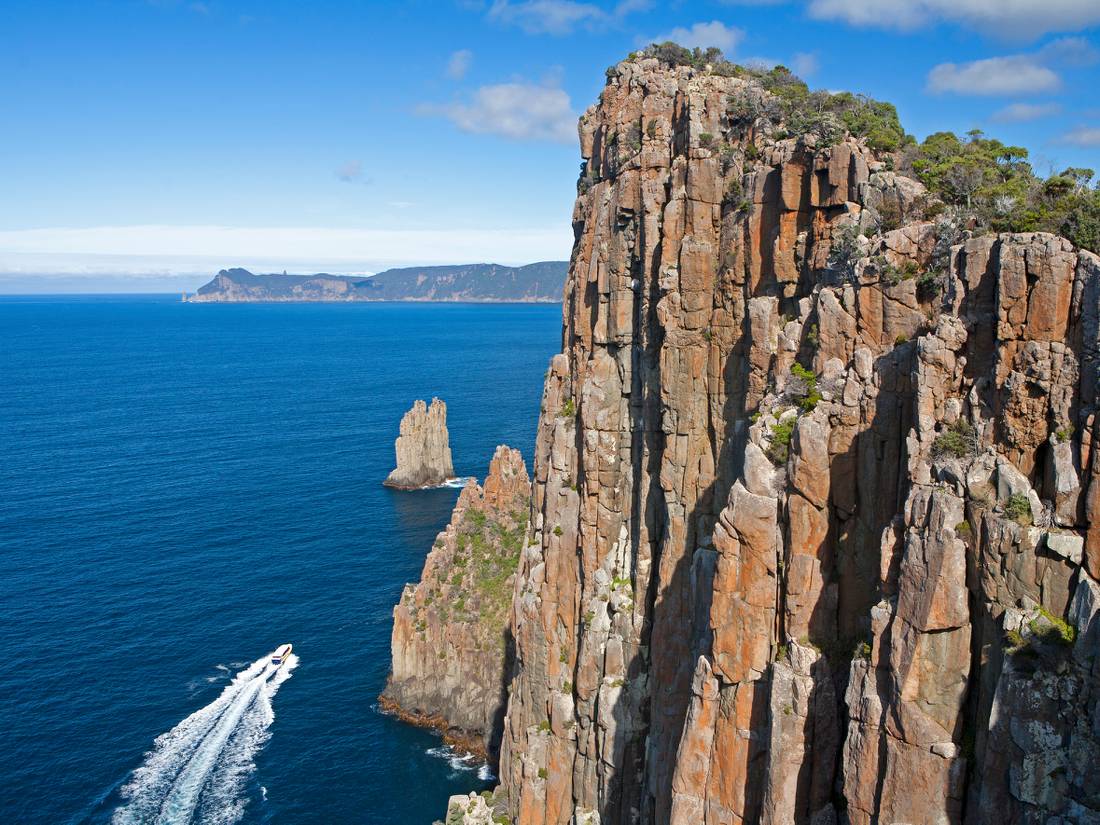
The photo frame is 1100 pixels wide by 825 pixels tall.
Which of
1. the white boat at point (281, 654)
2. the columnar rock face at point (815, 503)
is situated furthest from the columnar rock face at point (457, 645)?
the columnar rock face at point (815, 503)

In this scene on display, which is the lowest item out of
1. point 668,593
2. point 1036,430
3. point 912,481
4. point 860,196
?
point 668,593

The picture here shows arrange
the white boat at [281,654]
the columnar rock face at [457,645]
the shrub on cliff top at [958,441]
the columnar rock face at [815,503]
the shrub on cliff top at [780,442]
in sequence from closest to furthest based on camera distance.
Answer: the columnar rock face at [815,503]
the shrub on cliff top at [958,441]
the shrub on cliff top at [780,442]
the columnar rock face at [457,645]
the white boat at [281,654]

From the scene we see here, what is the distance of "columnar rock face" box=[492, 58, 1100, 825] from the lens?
72.6ft

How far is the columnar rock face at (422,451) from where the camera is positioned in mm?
139375

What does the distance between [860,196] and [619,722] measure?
1233 inches

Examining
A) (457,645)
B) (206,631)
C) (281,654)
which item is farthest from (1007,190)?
(206,631)

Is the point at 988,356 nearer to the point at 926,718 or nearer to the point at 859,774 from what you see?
the point at 926,718

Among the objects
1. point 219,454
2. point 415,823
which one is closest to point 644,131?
point 415,823

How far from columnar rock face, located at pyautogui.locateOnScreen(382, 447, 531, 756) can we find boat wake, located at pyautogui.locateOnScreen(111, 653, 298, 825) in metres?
12.1

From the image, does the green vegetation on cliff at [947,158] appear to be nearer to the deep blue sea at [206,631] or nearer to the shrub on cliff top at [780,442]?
the shrub on cliff top at [780,442]

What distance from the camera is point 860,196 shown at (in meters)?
34.3

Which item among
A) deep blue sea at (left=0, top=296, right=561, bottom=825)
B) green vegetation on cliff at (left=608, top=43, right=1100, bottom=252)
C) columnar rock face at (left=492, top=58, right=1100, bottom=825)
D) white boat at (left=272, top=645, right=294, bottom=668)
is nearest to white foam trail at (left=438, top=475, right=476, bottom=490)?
deep blue sea at (left=0, top=296, right=561, bottom=825)

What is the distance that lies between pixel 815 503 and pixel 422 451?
382 feet

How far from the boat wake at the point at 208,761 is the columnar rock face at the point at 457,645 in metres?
12.1
